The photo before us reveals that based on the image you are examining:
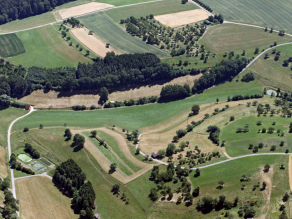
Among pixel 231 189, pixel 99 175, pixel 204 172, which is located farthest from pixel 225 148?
pixel 99 175

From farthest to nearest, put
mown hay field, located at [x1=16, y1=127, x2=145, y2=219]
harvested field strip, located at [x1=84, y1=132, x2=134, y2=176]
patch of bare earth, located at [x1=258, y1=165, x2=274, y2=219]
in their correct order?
harvested field strip, located at [x1=84, y1=132, x2=134, y2=176], mown hay field, located at [x1=16, y1=127, x2=145, y2=219], patch of bare earth, located at [x1=258, y1=165, x2=274, y2=219]

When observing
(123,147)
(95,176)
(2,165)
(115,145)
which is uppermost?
(2,165)

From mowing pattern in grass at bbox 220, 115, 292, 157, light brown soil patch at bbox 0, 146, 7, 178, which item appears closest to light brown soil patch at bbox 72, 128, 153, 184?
light brown soil patch at bbox 0, 146, 7, 178

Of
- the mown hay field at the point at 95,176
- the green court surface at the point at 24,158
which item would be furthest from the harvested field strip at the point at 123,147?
the green court surface at the point at 24,158

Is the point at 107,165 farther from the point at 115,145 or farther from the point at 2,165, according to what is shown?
the point at 2,165

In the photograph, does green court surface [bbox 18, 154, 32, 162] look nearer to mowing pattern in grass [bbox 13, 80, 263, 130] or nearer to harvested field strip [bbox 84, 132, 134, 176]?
mowing pattern in grass [bbox 13, 80, 263, 130]

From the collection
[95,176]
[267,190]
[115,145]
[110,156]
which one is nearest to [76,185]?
[95,176]
